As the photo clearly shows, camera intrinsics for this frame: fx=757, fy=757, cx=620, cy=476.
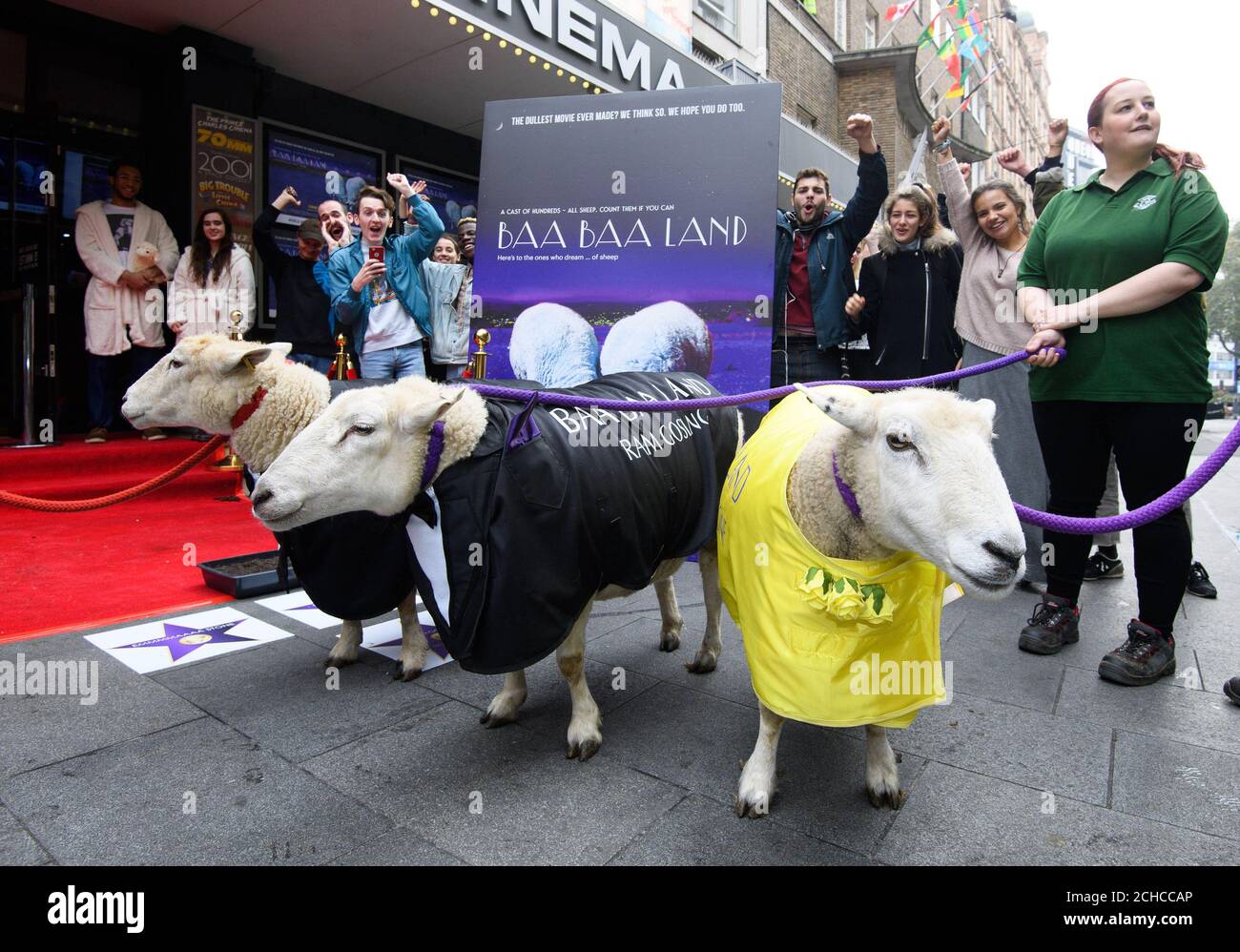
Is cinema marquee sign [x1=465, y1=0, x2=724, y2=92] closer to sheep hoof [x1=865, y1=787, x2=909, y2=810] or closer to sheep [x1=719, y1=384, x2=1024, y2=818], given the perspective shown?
sheep [x1=719, y1=384, x2=1024, y2=818]

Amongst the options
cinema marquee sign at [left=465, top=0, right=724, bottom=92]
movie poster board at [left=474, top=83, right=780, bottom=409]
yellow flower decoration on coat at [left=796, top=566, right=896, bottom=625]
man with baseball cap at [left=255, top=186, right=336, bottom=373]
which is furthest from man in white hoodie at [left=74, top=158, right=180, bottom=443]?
yellow flower decoration on coat at [left=796, top=566, right=896, bottom=625]

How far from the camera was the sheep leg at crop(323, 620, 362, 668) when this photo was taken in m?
3.13

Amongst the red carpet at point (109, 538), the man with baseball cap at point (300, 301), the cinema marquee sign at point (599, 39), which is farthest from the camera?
the cinema marquee sign at point (599, 39)

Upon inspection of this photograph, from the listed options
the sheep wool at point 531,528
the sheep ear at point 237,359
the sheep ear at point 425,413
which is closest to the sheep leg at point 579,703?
the sheep wool at point 531,528

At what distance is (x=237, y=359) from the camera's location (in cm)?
295

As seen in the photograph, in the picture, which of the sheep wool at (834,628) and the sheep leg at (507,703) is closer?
the sheep wool at (834,628)

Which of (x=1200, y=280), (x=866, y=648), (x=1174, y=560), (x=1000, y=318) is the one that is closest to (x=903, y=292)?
Answer: (x=1000, y=318)

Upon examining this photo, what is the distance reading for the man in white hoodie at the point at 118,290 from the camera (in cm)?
660

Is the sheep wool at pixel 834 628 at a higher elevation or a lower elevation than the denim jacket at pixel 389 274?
lower

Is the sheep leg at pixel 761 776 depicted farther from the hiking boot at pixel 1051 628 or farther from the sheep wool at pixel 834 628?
the hiking boot at pixel 1051 628

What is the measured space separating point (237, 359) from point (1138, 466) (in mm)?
3492

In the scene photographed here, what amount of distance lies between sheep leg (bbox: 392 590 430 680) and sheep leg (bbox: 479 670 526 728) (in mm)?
491

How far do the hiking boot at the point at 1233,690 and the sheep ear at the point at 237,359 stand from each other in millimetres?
3869

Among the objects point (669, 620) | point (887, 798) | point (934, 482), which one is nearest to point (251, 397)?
point (669, 620)
